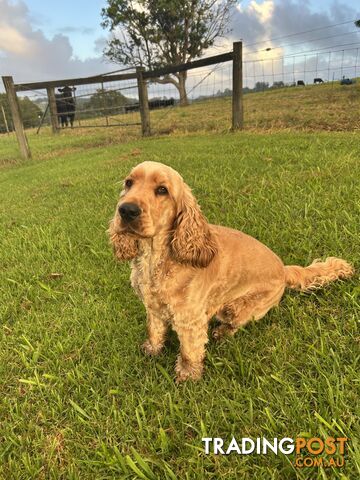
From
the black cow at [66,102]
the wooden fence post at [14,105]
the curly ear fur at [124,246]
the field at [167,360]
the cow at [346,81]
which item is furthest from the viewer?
Result: the cow at [346,81]

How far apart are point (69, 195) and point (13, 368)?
397 cm

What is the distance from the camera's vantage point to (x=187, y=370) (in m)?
2.33

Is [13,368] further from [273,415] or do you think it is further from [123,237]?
[273,415]

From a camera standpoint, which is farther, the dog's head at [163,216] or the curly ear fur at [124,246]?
the curly ear fur at [124,246]

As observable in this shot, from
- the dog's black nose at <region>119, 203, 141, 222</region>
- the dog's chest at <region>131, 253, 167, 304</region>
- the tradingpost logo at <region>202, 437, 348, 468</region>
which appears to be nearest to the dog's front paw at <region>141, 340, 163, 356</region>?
the dog's chest at <region>131, 253, 167, 304</region>

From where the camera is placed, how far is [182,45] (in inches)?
1260

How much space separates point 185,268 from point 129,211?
578 mm

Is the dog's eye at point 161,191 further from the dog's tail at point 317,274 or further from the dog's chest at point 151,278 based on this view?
the dog's tail at point 317,274

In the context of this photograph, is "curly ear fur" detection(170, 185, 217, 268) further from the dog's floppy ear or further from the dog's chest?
the dog's floppy ear

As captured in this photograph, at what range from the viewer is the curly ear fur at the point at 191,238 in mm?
2303

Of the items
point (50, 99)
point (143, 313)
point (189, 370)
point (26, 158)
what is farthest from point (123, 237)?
point (50, 99)

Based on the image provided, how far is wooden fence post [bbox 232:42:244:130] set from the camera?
27.6 feet

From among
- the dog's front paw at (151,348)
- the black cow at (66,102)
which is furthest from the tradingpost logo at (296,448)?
the black cow at (66,102)

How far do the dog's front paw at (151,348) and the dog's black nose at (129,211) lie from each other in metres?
1.02
